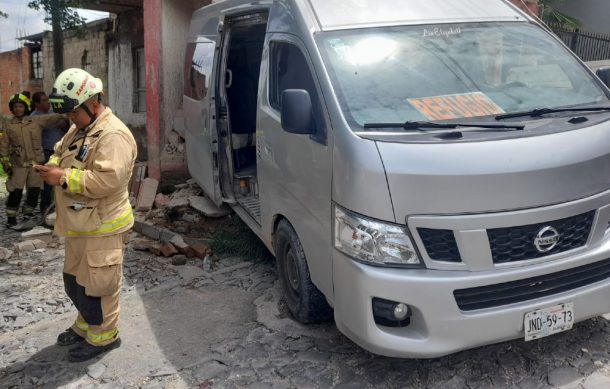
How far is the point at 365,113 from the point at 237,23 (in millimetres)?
2691

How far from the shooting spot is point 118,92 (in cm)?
1381

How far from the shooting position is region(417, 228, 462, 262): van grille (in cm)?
263

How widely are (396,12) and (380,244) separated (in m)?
1.69

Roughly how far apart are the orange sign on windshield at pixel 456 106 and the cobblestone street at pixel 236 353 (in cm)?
139

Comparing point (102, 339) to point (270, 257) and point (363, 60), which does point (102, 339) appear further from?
point (363, 60)

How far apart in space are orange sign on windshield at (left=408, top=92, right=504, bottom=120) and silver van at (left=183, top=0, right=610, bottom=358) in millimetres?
11

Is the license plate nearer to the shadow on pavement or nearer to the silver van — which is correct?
the silver van

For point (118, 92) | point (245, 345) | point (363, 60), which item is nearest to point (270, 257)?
point (245, 345)

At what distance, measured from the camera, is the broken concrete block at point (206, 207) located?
6.25m

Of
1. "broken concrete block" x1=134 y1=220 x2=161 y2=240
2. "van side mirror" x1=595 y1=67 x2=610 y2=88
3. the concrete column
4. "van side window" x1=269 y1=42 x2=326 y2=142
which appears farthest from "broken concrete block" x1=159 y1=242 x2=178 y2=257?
"van side mirror" x1=595 y1=67 x2=610 y2=88

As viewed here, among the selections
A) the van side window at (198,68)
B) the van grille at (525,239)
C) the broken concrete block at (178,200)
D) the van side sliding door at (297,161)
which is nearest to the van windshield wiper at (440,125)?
the van side sliding door at (297,161)

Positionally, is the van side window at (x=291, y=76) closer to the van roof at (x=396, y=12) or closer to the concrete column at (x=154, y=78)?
the van roof at (x=396, y=12)

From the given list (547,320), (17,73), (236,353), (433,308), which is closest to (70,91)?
(236,353)

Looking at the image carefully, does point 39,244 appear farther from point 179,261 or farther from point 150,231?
point 179,261
